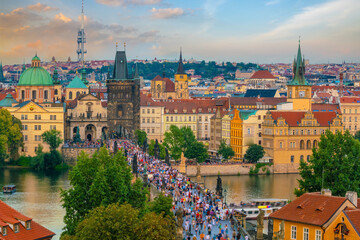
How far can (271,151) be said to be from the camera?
10125 cm

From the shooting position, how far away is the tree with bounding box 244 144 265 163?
326 ft

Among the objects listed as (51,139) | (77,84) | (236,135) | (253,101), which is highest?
(77,84)

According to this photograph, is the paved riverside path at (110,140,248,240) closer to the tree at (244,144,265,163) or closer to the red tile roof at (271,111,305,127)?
the tree at (244,144,265,163)

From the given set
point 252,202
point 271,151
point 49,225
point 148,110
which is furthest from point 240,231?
point 148,110

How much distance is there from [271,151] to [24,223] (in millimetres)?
61404

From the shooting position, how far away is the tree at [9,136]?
99875mm

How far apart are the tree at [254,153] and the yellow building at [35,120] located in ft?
78.8

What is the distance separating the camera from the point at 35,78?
121562 millimetres

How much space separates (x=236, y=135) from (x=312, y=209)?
208 ft

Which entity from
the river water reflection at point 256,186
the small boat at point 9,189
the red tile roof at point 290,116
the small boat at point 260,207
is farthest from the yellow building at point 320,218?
the red tile roof at point 290,116

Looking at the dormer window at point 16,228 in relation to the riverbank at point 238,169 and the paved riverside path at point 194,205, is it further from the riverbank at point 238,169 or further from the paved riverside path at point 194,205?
the riverbank at point 238,169

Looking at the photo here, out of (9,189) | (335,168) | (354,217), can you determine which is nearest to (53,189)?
(9,189)

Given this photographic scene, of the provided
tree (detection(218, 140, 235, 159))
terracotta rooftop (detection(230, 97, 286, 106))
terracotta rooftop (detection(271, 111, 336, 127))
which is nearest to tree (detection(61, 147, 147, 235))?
tree (detection(218, 140, 235, 159))

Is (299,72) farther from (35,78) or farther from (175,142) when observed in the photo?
(35,78)
